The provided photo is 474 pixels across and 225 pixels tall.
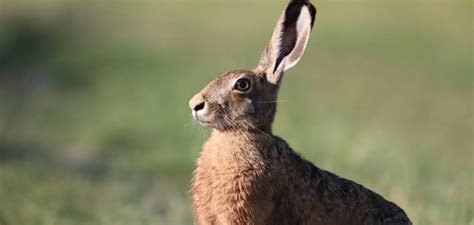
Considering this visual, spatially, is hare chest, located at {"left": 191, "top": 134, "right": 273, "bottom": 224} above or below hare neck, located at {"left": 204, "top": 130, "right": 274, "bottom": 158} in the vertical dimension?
below

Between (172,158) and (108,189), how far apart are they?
2.66 m

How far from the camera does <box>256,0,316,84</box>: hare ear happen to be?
24.0 ft

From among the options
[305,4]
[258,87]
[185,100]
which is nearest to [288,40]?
[305,4]

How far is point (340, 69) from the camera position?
73.0 feet

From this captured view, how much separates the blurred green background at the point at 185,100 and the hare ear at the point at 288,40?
0.72 meters

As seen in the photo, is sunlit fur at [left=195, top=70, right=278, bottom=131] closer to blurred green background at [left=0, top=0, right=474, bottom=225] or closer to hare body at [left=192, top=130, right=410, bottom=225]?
hare body at [left=192, top=130, right=410, bottom=225]

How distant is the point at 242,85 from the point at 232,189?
0.63m

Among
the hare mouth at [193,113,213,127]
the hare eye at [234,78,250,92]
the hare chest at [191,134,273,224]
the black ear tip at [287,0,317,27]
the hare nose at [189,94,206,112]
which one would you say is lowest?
the hare chest at [191,134,273,224]

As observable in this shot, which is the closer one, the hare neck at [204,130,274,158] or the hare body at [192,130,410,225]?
the hare body at [192,130,410,225]

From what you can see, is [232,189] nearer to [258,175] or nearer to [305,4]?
[258,175]

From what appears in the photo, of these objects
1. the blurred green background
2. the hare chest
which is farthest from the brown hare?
the blurred green background

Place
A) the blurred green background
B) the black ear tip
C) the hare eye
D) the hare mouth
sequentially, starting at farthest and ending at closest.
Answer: the blurred green background
the black ear tip
the hare eye
the hare mouth

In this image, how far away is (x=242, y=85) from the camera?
7.11 meters

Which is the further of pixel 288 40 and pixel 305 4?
pixel 288 40
